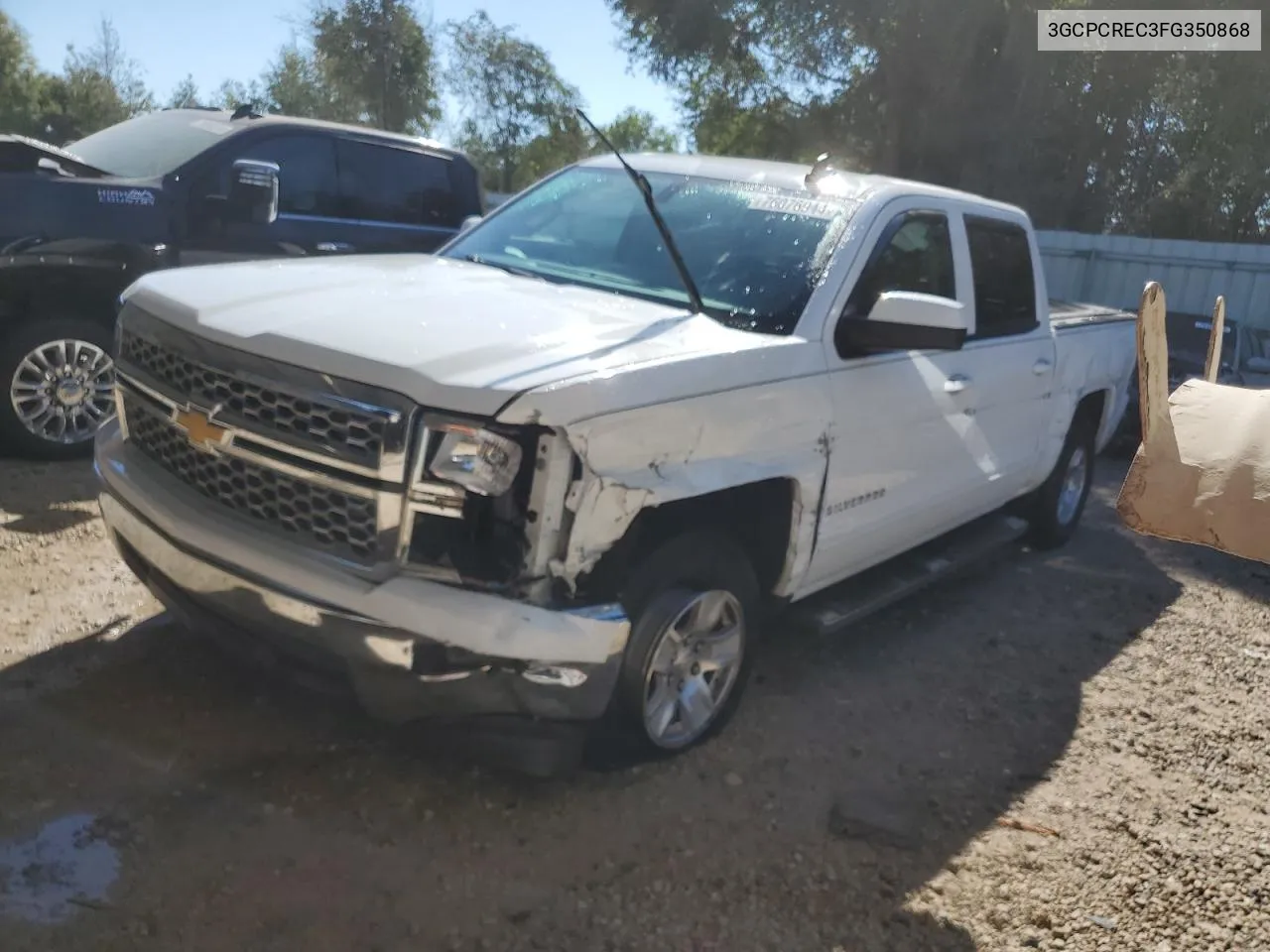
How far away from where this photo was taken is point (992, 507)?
18.2ft

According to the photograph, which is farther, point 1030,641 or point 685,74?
point 685,74

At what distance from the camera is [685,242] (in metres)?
4.18

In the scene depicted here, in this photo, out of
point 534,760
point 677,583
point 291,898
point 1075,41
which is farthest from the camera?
point 1075,41

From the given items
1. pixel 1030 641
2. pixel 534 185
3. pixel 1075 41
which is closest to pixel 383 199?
pixel 534 185

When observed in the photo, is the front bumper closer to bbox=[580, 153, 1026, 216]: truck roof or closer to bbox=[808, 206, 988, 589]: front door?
bbox=[808, 206, 988, 589]: front door

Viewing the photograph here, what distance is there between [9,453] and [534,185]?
10.3 feet

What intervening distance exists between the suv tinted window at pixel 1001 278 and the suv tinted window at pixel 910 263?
272 mm

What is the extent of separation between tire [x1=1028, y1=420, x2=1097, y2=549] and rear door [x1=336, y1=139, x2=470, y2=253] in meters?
4.31

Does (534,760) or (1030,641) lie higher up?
(534,760)

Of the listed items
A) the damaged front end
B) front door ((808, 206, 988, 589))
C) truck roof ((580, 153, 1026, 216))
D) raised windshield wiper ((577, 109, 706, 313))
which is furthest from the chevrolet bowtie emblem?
truck roof ((580, 153, 1026, 216))

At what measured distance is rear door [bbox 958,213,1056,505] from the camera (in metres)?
4.96

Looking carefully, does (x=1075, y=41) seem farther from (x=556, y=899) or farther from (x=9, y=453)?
(x=556, y=899)

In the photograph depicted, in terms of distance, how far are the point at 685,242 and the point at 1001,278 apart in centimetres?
190

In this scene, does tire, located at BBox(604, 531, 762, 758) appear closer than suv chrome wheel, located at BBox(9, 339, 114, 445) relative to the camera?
Yes
